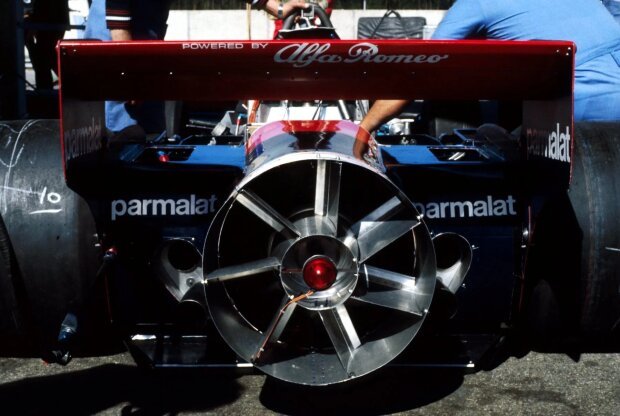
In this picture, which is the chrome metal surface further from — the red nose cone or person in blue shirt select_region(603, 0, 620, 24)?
person in blue shirt select_region(603, 0, 620, 24)

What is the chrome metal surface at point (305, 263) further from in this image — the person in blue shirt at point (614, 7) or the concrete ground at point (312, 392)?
the person in blue shirt at point (614, 7)

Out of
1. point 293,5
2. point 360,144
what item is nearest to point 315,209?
point 360,144

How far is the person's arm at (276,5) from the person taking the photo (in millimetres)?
4422

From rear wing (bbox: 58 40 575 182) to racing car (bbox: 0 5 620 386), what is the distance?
11 mm

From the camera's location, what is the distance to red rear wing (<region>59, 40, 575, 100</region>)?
2.72 metres

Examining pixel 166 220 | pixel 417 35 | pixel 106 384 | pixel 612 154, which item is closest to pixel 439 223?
pixel 612 154

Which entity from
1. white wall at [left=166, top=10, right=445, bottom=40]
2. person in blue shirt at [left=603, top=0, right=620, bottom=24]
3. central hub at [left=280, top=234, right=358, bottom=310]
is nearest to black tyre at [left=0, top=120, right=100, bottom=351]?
central hub at [left=280, top=234, right=358, bottom=310]

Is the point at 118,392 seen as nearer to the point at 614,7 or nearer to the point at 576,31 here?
the point at 576,31

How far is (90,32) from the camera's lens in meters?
5.20

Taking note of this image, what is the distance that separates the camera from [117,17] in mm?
4660

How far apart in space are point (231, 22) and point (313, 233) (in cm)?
1584

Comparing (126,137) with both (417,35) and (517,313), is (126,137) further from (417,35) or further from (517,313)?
(417,35)

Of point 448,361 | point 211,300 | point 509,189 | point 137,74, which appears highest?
point 137,74

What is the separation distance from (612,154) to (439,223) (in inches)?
28.2
